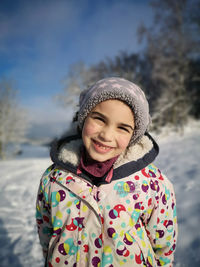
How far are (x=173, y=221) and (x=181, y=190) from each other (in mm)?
1942

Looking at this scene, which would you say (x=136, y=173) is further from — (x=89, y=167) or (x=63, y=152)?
(x=63, y=152)

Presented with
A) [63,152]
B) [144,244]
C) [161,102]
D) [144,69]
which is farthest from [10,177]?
[144,69]

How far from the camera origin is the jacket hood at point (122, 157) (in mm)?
1100

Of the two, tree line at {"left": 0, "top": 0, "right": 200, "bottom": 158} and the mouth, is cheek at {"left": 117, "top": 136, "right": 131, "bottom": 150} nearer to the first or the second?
the mouth

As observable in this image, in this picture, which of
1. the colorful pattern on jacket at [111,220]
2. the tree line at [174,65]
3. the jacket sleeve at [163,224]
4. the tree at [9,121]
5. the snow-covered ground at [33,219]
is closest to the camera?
the colorful pattern on jacket at [111,220]

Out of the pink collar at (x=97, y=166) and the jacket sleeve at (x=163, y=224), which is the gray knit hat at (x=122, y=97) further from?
the jacket sleeve at (x=163, y=224)

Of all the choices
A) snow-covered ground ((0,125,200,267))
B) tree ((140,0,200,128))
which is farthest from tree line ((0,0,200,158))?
snow-covered ground ((0,125,200,267))

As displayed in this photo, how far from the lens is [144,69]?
37.6ft

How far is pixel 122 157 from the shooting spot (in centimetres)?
118

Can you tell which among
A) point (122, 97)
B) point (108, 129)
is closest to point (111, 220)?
point (108, 129)

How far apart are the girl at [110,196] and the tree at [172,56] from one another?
337 inches

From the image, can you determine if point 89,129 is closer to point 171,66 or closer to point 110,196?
point 110,196

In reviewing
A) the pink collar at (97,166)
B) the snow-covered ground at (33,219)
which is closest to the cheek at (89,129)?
the pink collar at (97,166)

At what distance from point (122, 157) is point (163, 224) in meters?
0.59
